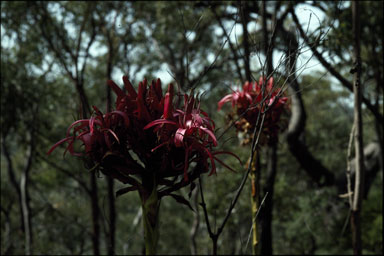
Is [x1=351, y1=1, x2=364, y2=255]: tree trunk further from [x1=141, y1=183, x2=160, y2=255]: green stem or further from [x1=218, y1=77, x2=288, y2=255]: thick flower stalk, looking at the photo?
[x1=141, y1=183, x2=160, y2=255]: green stem

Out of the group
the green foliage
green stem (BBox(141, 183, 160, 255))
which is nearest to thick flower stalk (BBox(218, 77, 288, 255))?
the green foliage

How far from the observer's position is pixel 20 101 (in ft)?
24.1

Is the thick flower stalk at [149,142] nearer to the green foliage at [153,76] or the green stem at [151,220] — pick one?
the green stem at [151,220]

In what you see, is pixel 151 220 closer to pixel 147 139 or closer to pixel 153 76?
pixel 147 139

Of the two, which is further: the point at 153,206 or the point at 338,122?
the point at 338,122

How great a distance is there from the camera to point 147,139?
1.20 metres

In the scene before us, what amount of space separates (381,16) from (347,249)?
8528 millimetres

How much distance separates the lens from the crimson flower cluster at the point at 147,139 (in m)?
1.17

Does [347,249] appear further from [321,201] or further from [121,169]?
[121,169]

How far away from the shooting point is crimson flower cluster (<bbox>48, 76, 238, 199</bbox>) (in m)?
1.17

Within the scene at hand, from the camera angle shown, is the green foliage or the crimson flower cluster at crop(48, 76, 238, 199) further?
the green foliage

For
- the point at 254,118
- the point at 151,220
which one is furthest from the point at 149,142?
the point at 254,118

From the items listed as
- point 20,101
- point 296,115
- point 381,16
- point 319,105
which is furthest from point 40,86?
point 319,105

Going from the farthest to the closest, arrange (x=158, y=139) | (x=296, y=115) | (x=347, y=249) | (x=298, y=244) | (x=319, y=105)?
(x=319, y=105), (x=298, y=244), (x=347, y=249), (x=296, y=115), (x=158, y=139)
